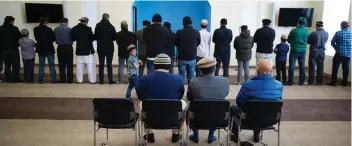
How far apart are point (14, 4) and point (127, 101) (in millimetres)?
7740

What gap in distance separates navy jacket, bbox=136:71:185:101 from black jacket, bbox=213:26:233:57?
3.39 m

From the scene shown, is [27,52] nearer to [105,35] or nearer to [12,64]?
[12,64]

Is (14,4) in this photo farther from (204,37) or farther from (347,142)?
(347,142)

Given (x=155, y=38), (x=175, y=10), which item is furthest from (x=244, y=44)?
(x=175, y=10)

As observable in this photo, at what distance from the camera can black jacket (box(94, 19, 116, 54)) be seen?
670 centimetres

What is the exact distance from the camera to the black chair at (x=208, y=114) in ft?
10.8

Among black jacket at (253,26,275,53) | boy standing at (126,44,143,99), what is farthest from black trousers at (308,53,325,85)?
boy standing at (126,44,143,99)

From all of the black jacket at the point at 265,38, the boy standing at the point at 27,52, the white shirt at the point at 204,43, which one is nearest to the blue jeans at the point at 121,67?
the white shirt at the point at 204,43

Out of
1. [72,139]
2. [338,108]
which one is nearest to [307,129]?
[338,108]

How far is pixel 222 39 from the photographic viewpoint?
680 centimetres

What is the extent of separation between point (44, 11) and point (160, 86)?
23.2 ft

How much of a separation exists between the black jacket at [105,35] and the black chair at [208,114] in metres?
3.81

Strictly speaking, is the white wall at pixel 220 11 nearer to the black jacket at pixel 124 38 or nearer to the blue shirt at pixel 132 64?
the black jacket at pixel 124 38

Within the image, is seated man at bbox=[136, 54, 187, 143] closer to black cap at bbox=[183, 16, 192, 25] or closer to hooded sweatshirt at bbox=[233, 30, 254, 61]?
black cap at bbox=[183, 16, 192, 25]
